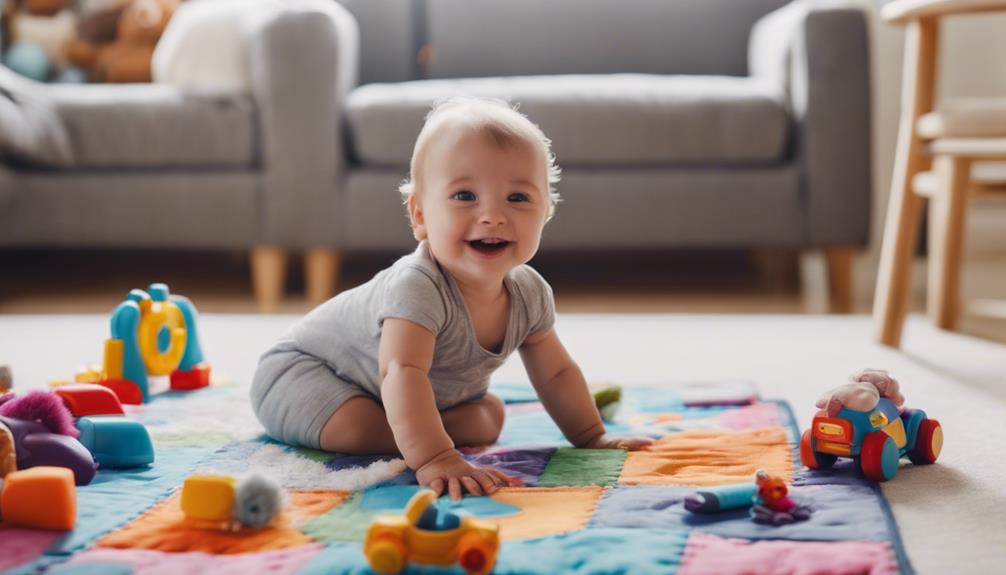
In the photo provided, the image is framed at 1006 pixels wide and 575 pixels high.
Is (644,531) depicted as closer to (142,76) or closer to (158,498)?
(158,498)

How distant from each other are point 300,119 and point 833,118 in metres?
1.05

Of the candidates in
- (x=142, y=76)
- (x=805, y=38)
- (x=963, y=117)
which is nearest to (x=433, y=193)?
(x=963, y=117)

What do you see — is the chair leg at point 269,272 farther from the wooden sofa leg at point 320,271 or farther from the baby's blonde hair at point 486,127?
the baby's blonde hair at point 486,127

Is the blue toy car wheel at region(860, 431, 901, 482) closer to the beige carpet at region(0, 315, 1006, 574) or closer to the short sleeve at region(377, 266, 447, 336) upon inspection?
the beige carpet at region(0, 315, 1006, 574)

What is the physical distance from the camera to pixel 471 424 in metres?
1.14

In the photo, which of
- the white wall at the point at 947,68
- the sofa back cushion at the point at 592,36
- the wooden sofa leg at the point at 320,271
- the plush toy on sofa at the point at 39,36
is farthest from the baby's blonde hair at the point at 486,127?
the white wall at the point at 947,68

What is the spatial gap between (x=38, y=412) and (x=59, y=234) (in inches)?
57.6

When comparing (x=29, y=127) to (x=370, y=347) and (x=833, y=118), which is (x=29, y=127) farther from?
(x=833, y=118)

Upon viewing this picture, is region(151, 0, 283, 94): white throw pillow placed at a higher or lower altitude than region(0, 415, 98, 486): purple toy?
higher

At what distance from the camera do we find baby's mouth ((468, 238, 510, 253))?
104 centimetres

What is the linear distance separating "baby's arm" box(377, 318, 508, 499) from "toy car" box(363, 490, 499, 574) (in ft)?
0.49

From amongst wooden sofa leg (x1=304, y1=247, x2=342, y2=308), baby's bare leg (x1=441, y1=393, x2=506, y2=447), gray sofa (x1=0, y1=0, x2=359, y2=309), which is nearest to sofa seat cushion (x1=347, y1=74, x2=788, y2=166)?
gray sofa (x1=0, y1=0, x2=359, y2=309)

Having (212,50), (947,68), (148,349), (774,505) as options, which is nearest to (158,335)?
(148,349)

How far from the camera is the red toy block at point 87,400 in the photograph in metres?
1.07
